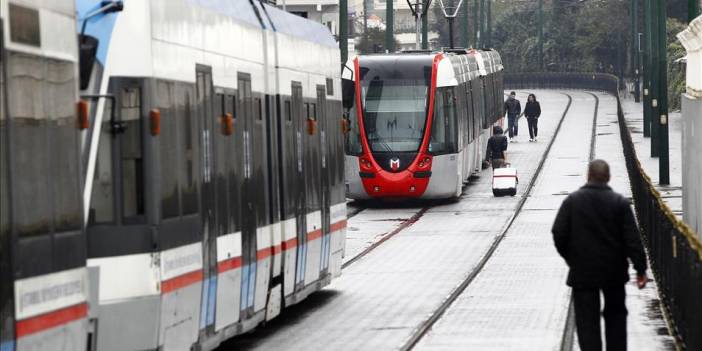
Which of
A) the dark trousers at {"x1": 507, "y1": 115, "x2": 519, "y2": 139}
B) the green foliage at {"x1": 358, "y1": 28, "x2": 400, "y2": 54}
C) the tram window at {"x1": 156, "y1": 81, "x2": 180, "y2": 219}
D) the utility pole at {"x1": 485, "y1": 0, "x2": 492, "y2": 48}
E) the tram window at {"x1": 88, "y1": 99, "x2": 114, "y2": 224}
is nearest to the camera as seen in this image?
the tram window at {"x1": 88, "y1": 99, "x2": 114, "y2": 224}

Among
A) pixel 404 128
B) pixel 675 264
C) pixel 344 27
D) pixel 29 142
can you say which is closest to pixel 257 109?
pixel 675 264

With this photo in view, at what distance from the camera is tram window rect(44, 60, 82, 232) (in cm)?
897

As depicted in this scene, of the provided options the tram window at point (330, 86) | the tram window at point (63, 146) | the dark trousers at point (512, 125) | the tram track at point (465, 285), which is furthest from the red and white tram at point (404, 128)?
the tram window at point (63, 146)

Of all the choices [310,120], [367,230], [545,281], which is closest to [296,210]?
[310,120]

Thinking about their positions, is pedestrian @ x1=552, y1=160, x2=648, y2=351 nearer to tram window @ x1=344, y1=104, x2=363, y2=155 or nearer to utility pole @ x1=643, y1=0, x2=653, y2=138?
tram window @ x1=344, y1=104, x2=363, y2=155

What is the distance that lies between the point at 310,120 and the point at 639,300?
450 centimetres

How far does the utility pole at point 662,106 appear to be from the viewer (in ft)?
123

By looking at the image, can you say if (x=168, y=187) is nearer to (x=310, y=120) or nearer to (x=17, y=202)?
(x=17, y=202)

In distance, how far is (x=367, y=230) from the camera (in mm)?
→ 31703

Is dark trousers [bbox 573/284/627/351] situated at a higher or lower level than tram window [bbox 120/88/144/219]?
lower

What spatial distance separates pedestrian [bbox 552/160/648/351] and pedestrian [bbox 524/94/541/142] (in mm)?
44825

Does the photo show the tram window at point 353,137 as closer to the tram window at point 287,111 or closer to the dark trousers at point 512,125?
the tram window at point 287,111

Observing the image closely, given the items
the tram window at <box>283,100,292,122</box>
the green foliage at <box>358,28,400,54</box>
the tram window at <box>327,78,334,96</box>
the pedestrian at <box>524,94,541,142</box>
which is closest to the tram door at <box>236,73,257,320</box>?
the tram window at <box>283,100,292,122</box>

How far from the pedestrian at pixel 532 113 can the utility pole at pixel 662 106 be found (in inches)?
633
